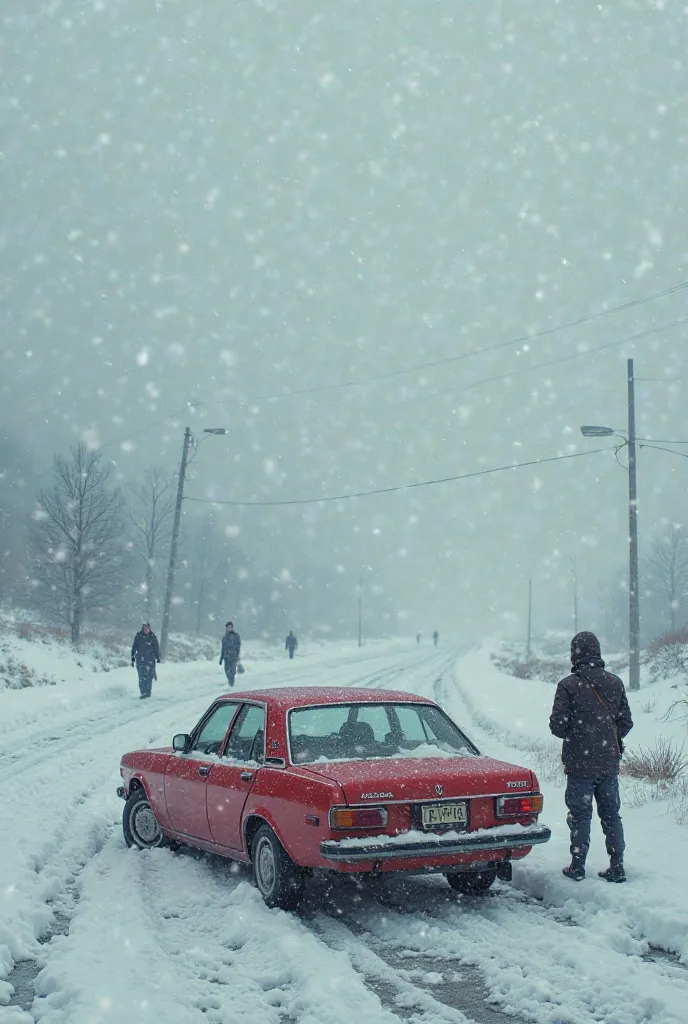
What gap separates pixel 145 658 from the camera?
22688mm

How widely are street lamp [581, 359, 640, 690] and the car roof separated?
51.9 ft

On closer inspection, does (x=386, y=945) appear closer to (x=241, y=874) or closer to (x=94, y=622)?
(x=241, y=874)

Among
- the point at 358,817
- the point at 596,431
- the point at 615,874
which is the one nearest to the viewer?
the point at 358,817

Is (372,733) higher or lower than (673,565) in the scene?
lower

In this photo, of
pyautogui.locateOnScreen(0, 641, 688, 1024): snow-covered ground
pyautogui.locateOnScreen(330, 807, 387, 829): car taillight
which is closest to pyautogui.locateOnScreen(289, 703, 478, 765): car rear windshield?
pyautogui.locateOnScreen(330, 807, 387, 829): car taillight

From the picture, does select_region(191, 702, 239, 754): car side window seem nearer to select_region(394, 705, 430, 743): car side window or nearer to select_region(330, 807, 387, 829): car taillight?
select_region(394, 705, 430, 743): car side window

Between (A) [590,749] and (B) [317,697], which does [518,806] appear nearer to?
(A) [590,749]

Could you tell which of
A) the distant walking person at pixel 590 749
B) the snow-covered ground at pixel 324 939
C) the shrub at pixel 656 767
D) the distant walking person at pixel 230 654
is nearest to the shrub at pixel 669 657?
the distant walking person at pixel 230 654

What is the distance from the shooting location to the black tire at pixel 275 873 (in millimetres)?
5773

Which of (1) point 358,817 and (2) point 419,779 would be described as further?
(2) point 419,779

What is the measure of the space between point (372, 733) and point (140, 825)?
2613 millimetres

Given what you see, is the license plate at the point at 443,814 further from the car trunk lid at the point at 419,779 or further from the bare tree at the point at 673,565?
the bare tree at the point at 673,565

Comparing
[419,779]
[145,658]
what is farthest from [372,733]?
[145,658]

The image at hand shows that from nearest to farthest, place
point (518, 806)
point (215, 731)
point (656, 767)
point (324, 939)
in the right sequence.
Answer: point (324, 939)
point (518, 806)
point (215, 731)
point (656, 767)
